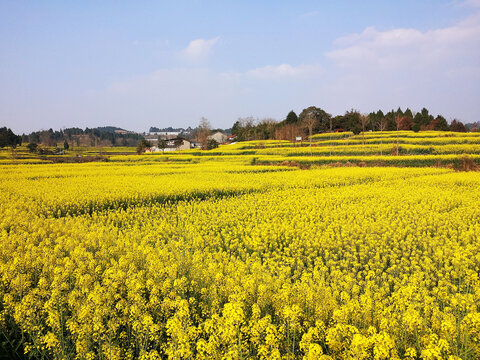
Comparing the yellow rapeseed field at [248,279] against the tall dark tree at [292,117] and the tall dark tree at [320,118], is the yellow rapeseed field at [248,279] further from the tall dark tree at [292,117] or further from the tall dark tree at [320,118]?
the tall dark tree at [292,117]

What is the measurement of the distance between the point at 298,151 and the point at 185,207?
118 ft

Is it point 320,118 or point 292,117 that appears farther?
point 292,117

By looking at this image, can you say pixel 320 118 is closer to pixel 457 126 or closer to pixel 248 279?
pixel 457 126

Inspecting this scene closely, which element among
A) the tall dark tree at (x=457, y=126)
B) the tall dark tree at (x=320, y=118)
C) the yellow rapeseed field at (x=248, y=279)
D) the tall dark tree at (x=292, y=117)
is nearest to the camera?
the yellow rapeseed field at (x=248, y=279)

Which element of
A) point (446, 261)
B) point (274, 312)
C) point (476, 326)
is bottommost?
point (446, 261)

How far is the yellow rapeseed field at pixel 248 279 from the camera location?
3711 millimetres

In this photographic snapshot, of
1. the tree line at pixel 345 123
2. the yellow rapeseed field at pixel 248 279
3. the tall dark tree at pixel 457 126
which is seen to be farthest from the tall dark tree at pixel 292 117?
the yellow rapeseed field at pixel 248 279

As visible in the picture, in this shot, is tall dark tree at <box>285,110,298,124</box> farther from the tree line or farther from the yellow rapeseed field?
the yellow rapeseed field

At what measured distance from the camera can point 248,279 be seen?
17.0ft

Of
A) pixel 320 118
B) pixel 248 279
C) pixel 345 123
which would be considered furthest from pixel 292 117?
pixel 248 279

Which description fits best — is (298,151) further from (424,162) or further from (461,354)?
(461,354)

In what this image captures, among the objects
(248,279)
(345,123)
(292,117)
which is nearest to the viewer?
(248,279)

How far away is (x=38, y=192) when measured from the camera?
17141 mm

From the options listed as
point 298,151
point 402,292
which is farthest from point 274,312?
point 298,151
